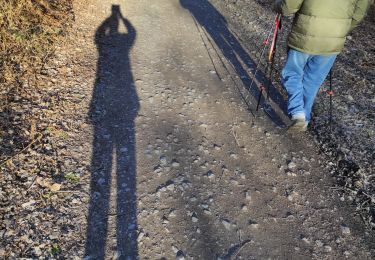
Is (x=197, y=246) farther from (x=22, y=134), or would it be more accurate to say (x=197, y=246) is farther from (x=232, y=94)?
(x=232, y=94)

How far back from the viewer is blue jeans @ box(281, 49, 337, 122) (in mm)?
4941

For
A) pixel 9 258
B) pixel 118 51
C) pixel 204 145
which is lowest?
pixel 9 258

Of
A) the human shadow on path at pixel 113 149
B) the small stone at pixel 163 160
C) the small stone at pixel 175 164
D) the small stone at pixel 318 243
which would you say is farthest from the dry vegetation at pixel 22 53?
the small stone at pixel 318 243

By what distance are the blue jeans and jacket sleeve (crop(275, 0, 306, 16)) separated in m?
0.57

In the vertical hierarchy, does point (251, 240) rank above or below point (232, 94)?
below

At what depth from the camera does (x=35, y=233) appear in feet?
11.3

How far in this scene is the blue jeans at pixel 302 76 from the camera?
494cm

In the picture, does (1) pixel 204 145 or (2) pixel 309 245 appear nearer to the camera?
(2) pixel 309 245

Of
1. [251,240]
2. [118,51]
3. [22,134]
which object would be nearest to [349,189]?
[251,240]

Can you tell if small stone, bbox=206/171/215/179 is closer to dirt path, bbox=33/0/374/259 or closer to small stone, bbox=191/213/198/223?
dirt path, bbox=33/0/374/259

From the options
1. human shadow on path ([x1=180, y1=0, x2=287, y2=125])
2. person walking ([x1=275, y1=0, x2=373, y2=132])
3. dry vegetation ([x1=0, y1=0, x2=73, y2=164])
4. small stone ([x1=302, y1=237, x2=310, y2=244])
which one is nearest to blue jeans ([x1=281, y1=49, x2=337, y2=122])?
person walking ([x1=275, y1=0, x2=373, y2=132])

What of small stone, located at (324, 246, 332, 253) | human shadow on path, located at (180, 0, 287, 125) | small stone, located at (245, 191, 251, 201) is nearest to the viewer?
small stone, located at (324, 246, 332, 253)

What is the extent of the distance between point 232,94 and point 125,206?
3011mm

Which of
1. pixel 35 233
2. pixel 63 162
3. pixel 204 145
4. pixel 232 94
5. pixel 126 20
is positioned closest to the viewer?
pixel 35 233
